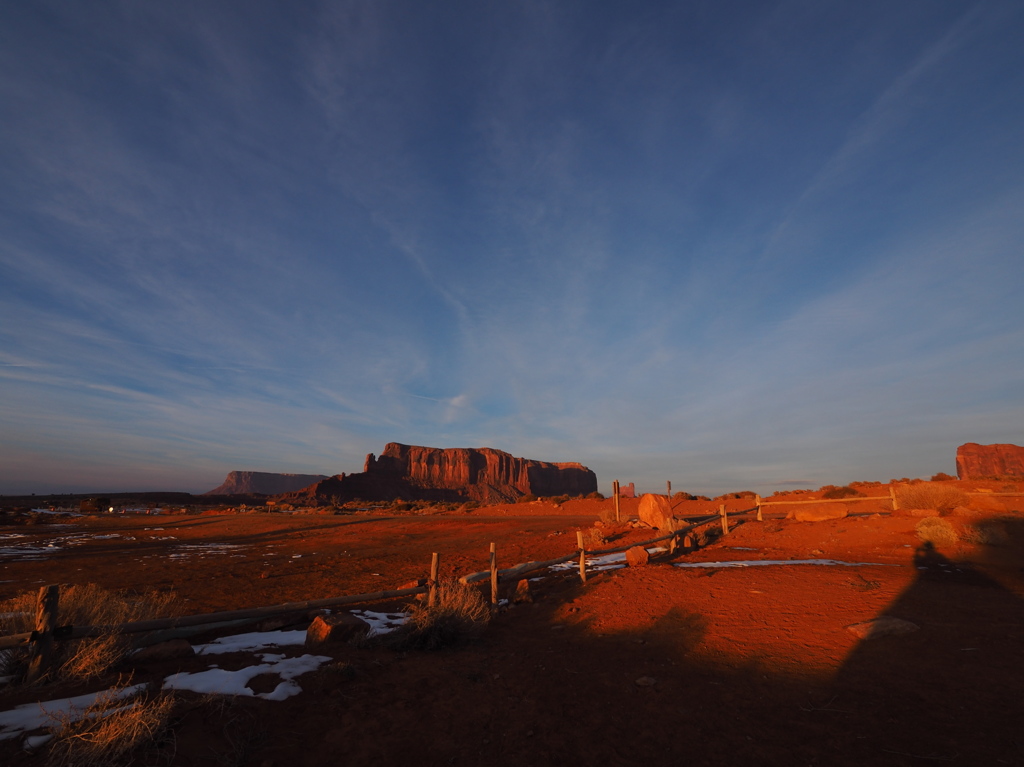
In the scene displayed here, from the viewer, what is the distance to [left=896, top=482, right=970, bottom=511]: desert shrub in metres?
21.6

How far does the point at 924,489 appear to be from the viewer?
23922 mm

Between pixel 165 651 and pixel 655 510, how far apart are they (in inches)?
721

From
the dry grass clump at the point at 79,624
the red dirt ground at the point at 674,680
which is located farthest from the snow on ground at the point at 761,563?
the dry grass clump at the point at 79,624

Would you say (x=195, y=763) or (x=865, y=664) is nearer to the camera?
(x=195, y=763)

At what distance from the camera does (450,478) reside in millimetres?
127188

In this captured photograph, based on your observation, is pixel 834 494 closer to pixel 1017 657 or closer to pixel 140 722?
pixel 1017 657

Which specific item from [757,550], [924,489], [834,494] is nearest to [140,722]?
[757,550]

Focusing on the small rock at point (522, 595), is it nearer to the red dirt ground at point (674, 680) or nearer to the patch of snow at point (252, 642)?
the red dirt ground at point (674, 680)

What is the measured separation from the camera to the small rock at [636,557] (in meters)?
12.9

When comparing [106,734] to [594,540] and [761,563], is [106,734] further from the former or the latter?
→ [594,540]

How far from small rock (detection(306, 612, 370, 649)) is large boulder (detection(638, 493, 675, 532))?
1504 centimetres

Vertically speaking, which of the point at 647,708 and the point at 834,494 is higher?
the point at 834,494

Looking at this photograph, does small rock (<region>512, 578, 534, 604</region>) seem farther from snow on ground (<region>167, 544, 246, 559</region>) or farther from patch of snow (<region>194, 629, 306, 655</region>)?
snow on ground (<region>167, 544, 246, 559</region>)

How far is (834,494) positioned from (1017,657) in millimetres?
36083
